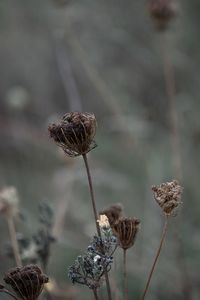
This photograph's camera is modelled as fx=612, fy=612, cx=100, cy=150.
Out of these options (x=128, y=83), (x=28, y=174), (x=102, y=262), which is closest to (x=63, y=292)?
(x=102, y=262)

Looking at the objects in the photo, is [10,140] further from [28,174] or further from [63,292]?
[63,292]

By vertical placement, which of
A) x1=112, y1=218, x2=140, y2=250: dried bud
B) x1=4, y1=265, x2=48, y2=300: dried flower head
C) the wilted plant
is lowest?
x1=4, y1=265, x2=48, y2=300: dried flower head

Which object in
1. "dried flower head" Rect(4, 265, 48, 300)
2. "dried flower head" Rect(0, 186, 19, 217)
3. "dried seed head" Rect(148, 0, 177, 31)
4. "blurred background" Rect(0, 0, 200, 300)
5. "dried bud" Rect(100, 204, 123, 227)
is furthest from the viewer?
"blurred background" Rect(0, 0, 200, 300)

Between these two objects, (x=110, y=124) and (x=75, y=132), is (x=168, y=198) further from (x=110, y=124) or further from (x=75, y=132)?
(x=110, y=124)

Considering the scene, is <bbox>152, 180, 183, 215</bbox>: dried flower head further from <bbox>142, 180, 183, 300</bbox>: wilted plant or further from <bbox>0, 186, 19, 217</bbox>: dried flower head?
<bbox>0, 186, 19, 217</bbox>: dried flower head

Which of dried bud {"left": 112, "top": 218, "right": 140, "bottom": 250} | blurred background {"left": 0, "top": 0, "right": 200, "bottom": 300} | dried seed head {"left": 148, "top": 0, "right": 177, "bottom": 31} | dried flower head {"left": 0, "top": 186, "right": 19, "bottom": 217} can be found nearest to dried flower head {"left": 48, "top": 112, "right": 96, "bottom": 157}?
dried bud {"left": 112, "top": 218, "right": 140, "bottom": 250}
